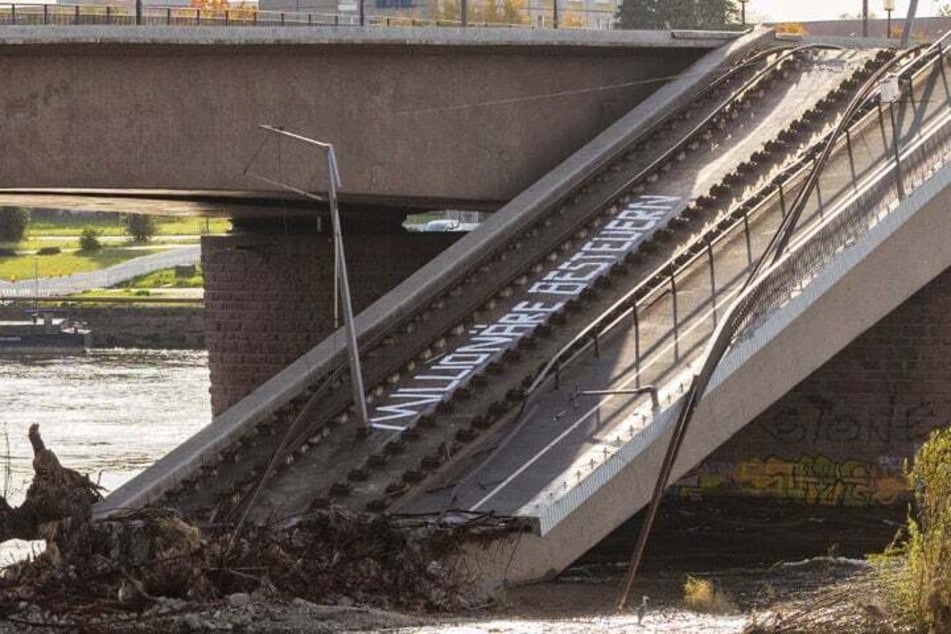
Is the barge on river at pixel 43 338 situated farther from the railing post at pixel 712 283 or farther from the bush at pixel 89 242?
the railing post at pixel 712 283

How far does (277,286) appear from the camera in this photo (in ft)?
154

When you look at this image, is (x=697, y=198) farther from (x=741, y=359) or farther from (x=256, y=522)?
(x=256, y=522)

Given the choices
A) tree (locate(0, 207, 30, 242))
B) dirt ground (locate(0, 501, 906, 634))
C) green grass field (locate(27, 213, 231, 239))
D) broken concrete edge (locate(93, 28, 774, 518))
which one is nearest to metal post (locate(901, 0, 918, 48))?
broken concrete edge (locate(93, 28, 774, 518))

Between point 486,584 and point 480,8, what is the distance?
A: 2797 inches

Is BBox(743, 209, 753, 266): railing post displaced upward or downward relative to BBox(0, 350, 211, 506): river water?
upward

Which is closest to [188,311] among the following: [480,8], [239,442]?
[480,8]

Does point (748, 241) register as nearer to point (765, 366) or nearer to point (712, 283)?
point (712, 283)

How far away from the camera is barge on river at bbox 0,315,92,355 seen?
91062 millimetres

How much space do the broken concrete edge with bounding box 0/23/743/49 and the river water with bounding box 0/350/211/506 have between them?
5.95 metres

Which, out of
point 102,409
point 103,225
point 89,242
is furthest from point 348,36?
point 103,225

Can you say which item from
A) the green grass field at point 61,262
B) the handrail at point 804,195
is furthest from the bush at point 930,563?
the green grass field at point 61,262

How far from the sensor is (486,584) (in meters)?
27.9

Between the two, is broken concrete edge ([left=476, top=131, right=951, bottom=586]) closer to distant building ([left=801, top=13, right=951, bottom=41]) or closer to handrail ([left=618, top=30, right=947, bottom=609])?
handrail ([left=618, top=30, right=947, bottom=609])

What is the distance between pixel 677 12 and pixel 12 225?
41007 millimetres
